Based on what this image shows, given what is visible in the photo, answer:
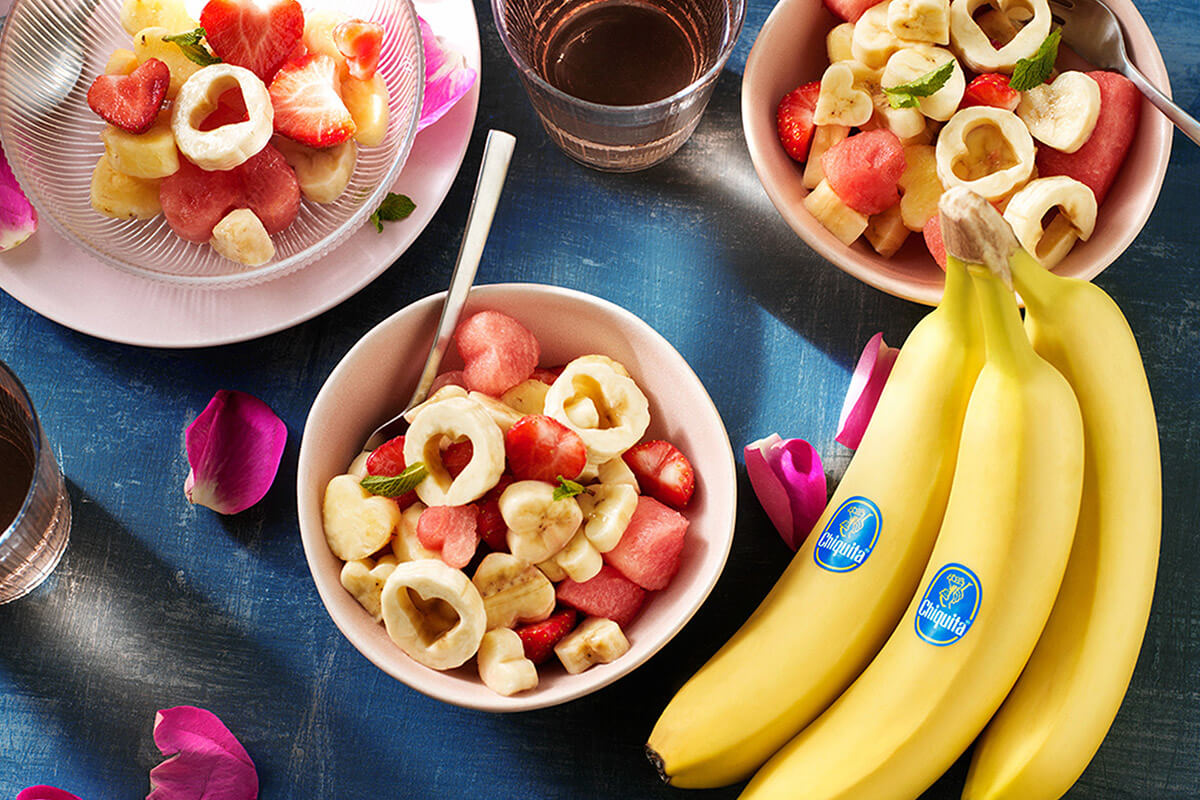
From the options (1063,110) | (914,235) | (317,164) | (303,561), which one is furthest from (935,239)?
(303,561)

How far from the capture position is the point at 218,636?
1.06 metres

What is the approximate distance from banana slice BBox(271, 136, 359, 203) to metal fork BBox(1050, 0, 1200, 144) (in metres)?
0.76

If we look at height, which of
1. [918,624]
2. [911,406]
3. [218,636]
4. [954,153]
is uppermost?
[954,153]

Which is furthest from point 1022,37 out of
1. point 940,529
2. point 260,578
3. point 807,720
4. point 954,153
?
point 260,578

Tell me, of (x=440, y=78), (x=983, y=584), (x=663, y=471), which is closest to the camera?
(x=983, y=584)

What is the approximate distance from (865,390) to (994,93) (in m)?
0.33

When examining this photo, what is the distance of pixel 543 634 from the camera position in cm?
92

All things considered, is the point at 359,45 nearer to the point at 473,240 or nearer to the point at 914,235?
the point at 473,240

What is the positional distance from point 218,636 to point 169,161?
487 mm

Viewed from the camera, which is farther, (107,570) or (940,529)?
(107,570)

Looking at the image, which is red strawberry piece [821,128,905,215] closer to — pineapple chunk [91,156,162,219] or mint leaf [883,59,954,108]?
→ mint leaf [883,59,954,108]

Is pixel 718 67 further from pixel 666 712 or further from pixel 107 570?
pixel 107 570

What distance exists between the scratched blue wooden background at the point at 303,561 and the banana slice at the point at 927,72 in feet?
0.68

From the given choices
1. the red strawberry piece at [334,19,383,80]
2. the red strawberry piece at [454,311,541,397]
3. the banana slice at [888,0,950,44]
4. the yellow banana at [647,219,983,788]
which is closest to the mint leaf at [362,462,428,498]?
the red strawberry piece at [454,311,541,397]
